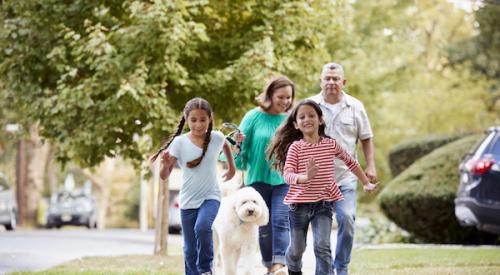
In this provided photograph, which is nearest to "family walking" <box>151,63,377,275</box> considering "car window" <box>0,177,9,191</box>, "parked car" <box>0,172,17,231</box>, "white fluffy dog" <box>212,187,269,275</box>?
"white fluffy dog" <box>212,187,269,275</box>

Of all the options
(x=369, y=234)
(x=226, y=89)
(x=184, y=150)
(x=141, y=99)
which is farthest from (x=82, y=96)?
(x=369, y=234)

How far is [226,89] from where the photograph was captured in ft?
44.6

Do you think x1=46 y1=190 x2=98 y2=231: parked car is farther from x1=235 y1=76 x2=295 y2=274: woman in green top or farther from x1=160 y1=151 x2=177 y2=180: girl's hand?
x1=160 y1=151 x2=177 y2=180: girl's hand

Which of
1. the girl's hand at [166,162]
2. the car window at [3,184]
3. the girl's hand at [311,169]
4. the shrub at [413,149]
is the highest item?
the shrub at [413,149]

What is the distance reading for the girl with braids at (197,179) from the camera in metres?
7.84

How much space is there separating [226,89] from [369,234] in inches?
300

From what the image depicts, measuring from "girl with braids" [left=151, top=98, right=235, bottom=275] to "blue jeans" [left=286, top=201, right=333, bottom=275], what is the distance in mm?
762

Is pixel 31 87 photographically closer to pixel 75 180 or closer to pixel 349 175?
pixel 349 175

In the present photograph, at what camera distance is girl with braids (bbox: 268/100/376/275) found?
734 centimetres

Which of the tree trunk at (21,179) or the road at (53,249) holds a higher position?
the tree trunk at (21,179)

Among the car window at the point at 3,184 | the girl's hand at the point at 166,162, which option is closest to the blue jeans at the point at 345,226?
the girl's hand at the point at 166,162

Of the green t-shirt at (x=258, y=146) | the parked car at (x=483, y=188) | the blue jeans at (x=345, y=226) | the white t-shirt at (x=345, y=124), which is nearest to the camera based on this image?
the blue jeans at (x=345, y=226)

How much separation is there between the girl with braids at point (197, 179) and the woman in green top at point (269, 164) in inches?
27.5

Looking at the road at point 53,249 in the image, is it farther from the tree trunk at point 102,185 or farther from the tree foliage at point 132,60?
the tree trunk at point 102,185
